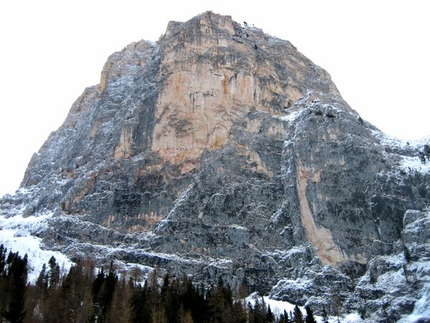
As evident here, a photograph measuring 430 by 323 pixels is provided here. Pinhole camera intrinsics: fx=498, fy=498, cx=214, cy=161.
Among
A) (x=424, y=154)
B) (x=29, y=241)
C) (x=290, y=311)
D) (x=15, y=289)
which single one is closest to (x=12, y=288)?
(x=15, y=289)

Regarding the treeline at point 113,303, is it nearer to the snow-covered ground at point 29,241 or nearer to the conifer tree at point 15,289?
the conifer tree at point 15,289

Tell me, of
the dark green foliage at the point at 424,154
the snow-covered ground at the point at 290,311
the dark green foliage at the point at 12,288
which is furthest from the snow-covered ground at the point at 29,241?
the dark green foliage at the point at 424,154

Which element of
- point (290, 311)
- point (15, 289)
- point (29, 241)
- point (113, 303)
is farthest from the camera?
point (29, 241)

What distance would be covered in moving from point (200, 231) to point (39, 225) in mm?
34398

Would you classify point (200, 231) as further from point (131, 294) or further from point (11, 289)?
point (11, 289)

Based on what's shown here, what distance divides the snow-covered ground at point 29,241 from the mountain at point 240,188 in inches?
62.7

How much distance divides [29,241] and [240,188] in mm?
42028

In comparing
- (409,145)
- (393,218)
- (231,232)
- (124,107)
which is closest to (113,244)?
(231,232)

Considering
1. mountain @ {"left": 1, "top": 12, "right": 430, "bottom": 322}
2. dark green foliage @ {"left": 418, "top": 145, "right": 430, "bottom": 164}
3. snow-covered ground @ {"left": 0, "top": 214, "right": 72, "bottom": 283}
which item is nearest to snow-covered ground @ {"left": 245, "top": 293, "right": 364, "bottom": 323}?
mountain @ {"left": 1, "top": 12, "right": 430, "bottom": 322}

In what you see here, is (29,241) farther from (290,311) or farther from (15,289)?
(290,311)

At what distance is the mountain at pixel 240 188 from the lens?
282 ft

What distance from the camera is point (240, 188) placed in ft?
320

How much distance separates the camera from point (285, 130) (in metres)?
109

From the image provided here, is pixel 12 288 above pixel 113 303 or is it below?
above
